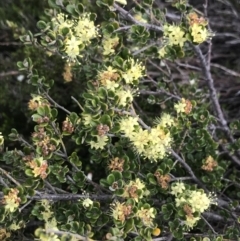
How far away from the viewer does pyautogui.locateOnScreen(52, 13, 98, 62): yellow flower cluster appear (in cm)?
169

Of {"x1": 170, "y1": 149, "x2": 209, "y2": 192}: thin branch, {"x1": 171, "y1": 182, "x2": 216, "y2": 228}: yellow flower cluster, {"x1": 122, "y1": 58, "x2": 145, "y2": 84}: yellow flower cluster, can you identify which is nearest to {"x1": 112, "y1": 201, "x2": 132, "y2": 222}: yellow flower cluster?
{"x1": 171, "y1": 182, "x2": 216, "y2": 228}: yellow flower cluster

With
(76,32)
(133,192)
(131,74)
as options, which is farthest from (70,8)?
(133,192)

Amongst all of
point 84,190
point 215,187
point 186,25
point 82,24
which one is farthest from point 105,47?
point 215,187

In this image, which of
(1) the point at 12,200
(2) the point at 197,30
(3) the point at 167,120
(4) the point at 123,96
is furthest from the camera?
(3) the point at 167,120

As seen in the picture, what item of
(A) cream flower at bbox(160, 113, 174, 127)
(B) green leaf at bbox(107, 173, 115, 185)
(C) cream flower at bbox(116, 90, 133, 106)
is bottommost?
(B) green leaf at bbox(107, 173, 115, 185)

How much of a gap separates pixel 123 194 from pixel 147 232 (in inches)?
5.8

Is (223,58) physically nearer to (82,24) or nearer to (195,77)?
(195,77)

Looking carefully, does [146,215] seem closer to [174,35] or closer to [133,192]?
[133,192]

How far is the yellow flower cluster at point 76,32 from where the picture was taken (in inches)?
66.7

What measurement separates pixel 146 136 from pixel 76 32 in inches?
18.8

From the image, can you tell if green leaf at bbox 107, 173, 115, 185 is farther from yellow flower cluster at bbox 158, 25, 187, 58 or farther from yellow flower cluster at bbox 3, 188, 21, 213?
yellow flower cluster at bbox 158, 25, 187, 58

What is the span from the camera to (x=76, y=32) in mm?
1748

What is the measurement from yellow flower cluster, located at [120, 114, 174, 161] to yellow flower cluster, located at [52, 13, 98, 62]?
31 centimetres

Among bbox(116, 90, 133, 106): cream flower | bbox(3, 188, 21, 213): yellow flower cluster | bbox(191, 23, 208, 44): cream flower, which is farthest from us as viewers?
bbox(191, 23, 208, 44): cream flower
